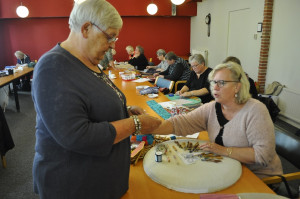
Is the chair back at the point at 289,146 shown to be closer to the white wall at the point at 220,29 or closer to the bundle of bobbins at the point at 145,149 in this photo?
the bundle of bobbins at the point at 145,149

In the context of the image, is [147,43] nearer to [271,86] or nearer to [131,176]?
[271,86]

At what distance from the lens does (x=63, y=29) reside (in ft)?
25.8

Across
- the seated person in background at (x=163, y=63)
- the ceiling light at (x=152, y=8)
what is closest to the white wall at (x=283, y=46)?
the seated person in background at (x=163, y=63)

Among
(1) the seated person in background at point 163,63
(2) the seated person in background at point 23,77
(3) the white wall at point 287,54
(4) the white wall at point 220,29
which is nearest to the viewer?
(3) the white wall at point 287,54

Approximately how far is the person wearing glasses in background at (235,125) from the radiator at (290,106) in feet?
9.39

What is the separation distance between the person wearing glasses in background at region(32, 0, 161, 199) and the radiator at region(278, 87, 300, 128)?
3723 millimetres

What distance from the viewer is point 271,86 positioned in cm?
441

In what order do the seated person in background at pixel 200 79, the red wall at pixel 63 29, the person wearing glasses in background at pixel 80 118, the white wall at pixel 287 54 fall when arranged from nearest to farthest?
the person wearing glasses in background at pixel 80 118 < the seated person in background at pixel 200 79 < the white wall at pixel 287 54 < the red wall at pixel 63 29

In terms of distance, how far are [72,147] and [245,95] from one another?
1120 millimetres

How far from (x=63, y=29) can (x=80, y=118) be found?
25.8 ft

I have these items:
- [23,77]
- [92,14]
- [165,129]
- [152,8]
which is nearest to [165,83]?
[165,129]

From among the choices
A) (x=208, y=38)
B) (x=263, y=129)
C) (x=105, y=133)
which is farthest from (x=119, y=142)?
(x=208, y=38)

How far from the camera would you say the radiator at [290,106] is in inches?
153

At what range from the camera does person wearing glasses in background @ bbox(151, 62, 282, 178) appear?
139 centimetres
